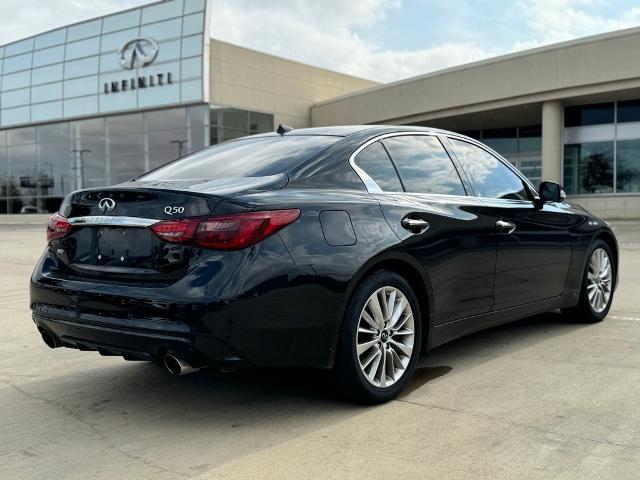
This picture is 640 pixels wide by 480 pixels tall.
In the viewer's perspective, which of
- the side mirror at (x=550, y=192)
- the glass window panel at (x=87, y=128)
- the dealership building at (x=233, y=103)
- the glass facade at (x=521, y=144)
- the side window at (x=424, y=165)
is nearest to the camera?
the side window at (x=424, y=165)

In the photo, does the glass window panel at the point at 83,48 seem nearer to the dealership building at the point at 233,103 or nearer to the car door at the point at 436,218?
the dealership building at the point at 233,103

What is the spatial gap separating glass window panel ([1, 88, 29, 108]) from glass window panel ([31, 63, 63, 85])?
112 centimetres

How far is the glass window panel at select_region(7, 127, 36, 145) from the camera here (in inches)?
1522

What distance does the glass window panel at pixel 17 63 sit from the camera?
3800 centimetres

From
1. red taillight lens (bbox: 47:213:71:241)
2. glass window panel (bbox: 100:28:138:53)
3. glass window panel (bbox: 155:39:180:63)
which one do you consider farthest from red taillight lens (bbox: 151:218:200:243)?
glass window panel (bbox: 100:28:138:53)

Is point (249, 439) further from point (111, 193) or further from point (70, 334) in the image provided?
point (111, 193)

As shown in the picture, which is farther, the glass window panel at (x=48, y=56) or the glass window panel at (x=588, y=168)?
the glass window panel at (x=48, y=56)

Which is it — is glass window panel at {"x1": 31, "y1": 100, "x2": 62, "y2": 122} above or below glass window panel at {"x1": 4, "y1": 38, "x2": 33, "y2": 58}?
below

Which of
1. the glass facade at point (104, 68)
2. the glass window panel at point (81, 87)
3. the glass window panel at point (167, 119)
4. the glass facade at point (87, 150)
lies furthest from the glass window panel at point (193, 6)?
the glass window panel at point (81, 87)

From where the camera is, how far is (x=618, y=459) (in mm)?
2793

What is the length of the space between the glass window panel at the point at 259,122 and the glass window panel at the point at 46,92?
37.8 ft

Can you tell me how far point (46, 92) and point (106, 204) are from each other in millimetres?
37552

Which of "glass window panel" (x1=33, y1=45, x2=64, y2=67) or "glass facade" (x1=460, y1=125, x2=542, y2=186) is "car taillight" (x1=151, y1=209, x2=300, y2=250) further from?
"glass window panel" (x1=33, y1=45, x2=64, y2=67)

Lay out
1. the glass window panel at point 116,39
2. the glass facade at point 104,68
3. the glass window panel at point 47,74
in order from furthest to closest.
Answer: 1. the glass window panel at point 47,74
2. the glass window panel at point 116,39
3. the glass facade at point 104,68
